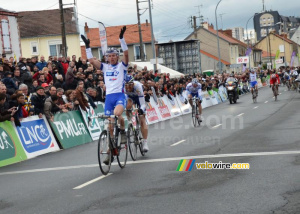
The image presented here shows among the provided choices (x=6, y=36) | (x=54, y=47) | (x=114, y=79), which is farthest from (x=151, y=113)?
(x=54, y=47)

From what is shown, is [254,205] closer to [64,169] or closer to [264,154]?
[264,154]

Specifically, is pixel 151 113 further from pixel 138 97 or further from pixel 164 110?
pixel 138 97

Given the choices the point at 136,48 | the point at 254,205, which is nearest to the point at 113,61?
the point at 254,205

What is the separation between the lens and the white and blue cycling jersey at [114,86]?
1069 centimetres

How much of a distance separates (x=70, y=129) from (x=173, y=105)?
13.4 m

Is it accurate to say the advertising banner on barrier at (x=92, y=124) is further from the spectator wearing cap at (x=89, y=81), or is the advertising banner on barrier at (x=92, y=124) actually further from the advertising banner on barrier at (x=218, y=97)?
the advertising banner on barrier at (x=218, y=97)

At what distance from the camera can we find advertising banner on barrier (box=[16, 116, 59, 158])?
50.1 ft

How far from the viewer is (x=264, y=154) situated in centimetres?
1126

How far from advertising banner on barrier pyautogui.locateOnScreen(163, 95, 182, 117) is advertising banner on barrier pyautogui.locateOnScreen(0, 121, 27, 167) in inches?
594

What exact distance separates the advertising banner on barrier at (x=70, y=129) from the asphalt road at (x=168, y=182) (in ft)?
7.77

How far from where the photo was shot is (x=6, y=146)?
1433 centimetres

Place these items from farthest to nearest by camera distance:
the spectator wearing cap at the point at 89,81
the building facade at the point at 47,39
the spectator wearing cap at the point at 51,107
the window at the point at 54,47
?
the window at the point at 54,47 < the building facade at the point at 47,39 < the spectator wearing cap at the point at 89,81 < the spectator wearing cap at the point at 51,107

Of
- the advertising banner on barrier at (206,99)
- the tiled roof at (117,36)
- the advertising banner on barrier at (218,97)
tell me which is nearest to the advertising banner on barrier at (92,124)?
the advertising banner on barrier at (206,99)

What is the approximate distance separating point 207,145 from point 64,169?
3.90 metres
